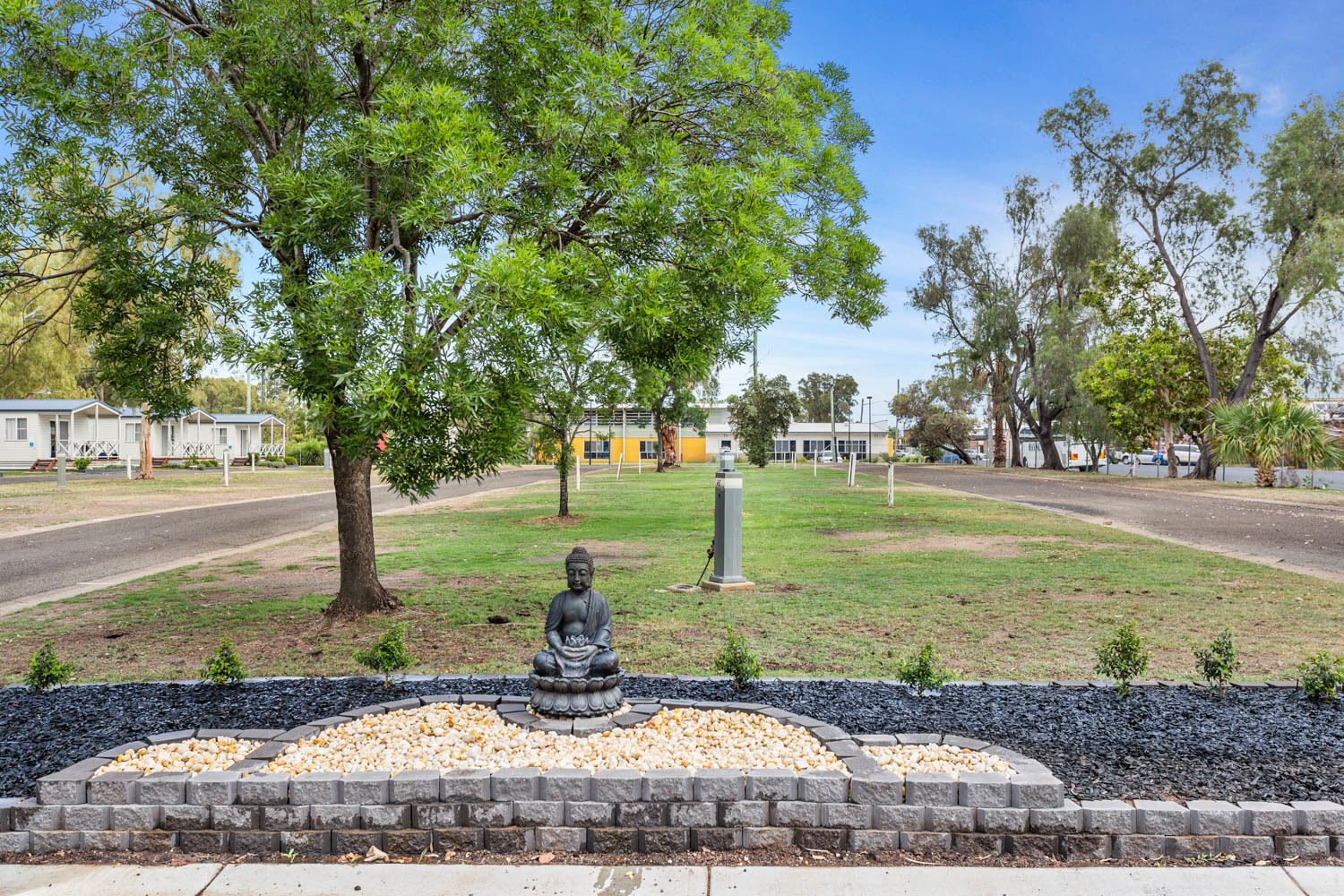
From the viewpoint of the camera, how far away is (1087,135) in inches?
1296

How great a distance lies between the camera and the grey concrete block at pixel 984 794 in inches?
141

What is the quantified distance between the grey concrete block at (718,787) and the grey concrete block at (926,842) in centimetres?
66

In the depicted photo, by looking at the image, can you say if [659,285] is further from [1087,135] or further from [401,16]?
[1087,135]

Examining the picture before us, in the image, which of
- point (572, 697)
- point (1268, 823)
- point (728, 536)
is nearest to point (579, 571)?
point (572, 697)

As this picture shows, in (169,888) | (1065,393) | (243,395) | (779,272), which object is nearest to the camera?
(169,888)

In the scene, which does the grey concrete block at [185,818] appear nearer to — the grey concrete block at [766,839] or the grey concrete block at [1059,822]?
the grey concrete block at [766,839]

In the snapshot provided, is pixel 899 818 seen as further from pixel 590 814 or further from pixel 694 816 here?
pixel 590 814

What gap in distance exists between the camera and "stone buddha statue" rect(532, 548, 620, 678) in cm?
446

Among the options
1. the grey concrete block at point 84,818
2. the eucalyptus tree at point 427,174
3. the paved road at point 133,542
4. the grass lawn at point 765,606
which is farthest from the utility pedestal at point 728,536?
the grey concrete block at point 84,818

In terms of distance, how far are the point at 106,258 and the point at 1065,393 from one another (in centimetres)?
4335

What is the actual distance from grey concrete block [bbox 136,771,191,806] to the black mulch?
0.72 metres

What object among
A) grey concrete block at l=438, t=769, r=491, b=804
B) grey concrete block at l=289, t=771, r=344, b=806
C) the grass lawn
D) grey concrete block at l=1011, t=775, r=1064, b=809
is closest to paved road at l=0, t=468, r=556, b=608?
the grass lawn

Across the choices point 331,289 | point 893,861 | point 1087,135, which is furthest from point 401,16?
point 1087,135

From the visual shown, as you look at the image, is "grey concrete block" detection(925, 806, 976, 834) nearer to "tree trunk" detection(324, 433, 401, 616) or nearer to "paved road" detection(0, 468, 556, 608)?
"paved road" detection(0, 468, 556, 608)
